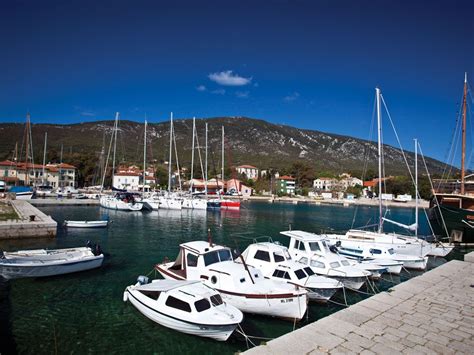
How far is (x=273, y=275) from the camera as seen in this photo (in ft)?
55.4

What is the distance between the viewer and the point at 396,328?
11234 millimetres

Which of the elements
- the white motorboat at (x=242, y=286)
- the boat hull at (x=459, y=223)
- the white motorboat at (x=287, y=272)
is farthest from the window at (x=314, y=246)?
the boat hull at (x=459, y=223)

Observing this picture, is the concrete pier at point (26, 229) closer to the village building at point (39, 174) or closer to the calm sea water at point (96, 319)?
the calm sea water at point (96, 319)

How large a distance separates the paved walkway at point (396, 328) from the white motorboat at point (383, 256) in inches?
294

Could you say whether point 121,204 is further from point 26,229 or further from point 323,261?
point 323,261

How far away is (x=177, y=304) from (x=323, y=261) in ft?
33.2

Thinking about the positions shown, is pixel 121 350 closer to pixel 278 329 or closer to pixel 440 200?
pixel 278 329

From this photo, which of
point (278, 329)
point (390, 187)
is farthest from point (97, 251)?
point (390, 187)

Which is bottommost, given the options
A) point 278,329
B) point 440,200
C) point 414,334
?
point 278,329

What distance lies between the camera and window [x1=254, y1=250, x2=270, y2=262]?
58.8ft

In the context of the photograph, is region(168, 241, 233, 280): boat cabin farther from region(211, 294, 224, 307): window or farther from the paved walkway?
the paved walkway

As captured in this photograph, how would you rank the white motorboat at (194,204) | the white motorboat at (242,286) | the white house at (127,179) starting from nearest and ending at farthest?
the white motorboat at (242,286)
the white motorboat at (194,204)
the white house at (127,179)

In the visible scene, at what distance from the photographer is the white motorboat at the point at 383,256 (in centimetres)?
2368

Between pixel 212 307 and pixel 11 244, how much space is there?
24022 mm
